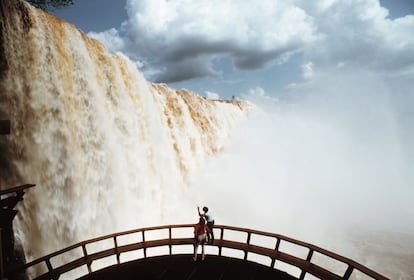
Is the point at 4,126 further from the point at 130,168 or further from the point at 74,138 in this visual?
the point at 130,168

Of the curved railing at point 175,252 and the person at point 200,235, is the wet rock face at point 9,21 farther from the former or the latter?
the person at point 200,235

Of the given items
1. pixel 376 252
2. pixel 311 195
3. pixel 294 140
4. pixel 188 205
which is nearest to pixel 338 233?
pixel 376 252

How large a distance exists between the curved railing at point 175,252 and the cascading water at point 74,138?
550 millimetres

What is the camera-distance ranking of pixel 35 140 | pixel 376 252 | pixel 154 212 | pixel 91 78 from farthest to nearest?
pixel 376 252
pixel 154 212
pixel 91 78
pixel 35 140

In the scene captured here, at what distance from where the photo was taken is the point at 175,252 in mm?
11062

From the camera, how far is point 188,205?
645 inches

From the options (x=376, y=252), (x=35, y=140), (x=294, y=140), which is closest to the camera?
(x=35, y=140)

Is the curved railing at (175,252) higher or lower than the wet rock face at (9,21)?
lower

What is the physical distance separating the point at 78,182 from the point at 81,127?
207 cm

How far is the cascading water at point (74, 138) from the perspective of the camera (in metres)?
7.70

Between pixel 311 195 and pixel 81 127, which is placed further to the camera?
pixel 311 195

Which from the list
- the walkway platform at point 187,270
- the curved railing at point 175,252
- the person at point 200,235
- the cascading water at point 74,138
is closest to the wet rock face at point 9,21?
the cascading water at point 74,138

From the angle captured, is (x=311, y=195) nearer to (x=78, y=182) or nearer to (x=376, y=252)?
(x=376, y=252)

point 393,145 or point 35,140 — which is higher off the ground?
point 393,145
